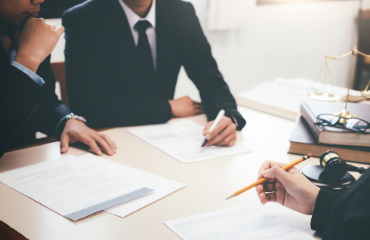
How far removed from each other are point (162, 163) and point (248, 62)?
8.42 ft

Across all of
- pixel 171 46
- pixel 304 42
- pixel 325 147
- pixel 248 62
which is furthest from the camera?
pixel 248 62

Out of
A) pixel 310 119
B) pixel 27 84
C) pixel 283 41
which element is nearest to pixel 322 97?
pixel 310 119

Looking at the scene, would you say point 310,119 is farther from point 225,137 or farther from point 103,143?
point 103,143

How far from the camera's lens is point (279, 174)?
2.22 ft

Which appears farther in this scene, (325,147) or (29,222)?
(325,147)

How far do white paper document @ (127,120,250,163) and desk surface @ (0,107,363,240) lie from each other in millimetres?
28

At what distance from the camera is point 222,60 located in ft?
11.2

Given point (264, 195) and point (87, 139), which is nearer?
point (264, 195)

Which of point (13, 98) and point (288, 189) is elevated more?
point (13, 98)

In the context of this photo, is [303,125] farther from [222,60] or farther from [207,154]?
[222,60]

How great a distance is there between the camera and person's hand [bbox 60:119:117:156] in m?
0.99

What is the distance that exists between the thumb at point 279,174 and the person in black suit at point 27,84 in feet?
1.63

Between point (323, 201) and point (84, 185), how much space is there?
1.74ft

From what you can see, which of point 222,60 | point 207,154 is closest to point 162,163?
point 207,154
